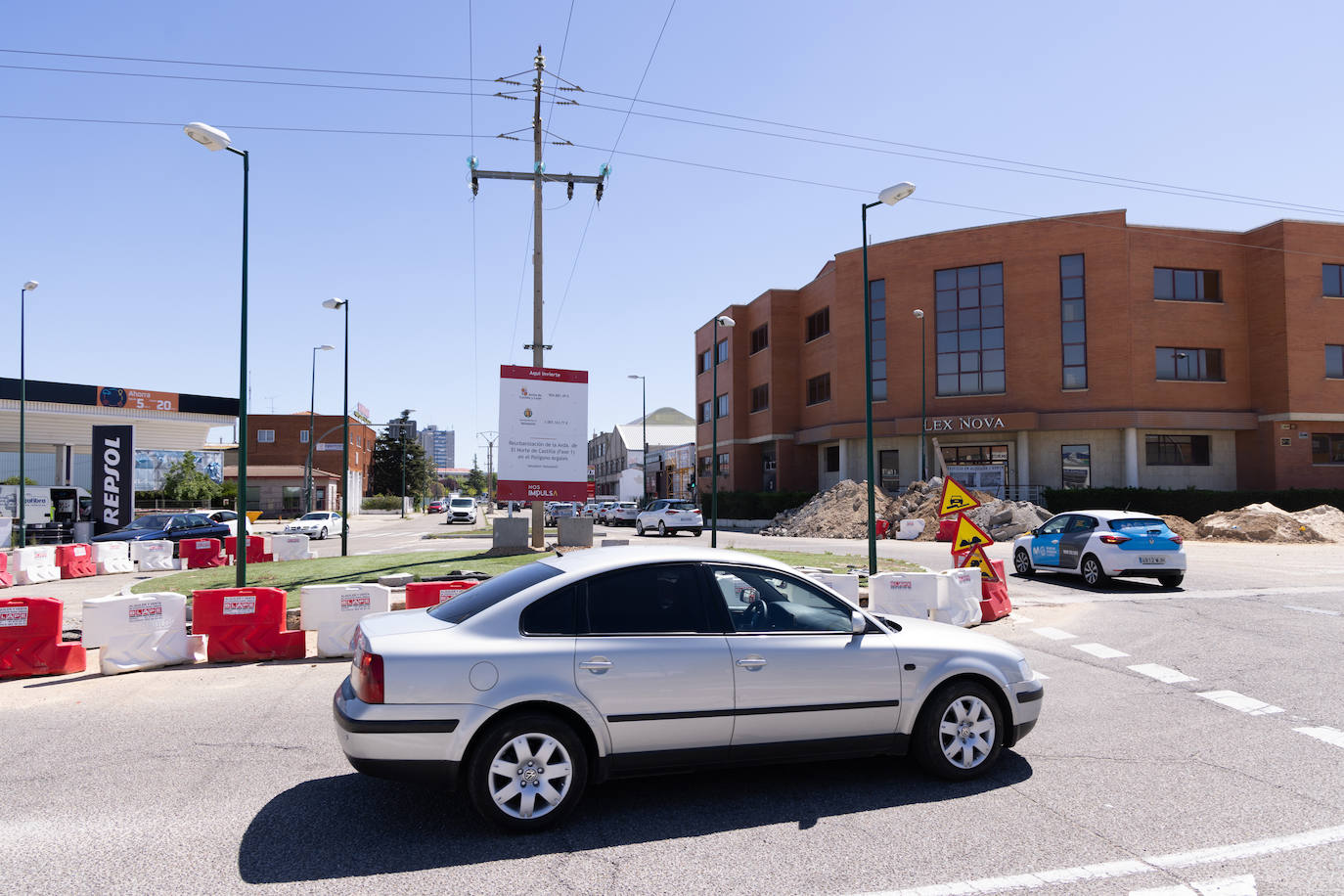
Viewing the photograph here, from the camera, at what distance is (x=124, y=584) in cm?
1744

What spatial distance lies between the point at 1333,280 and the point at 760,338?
100ft

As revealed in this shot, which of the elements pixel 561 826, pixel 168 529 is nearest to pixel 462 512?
pixel 168 529

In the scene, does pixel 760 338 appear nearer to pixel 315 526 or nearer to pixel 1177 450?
pixel 1177 450

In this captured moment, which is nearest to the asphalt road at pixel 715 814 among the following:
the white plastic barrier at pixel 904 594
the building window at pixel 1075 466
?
the white plastic barrier at pixel 904 594

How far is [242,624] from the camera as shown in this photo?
9.11 metres

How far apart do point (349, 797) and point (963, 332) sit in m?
42.4

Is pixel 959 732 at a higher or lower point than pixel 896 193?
lower

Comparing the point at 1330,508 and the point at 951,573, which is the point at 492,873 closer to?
the point at 951,573

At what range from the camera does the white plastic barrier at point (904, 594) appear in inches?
437

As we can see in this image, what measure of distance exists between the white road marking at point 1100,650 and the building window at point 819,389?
38.7 meters

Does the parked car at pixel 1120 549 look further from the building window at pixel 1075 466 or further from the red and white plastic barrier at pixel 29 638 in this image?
the building window at pixel 1075 466

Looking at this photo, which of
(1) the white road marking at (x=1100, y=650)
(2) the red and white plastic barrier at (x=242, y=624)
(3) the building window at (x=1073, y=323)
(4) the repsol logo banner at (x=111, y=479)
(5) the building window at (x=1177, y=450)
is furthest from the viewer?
(3) the building window at (x=1073, y=323)

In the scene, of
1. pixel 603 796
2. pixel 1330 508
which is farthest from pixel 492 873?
pixel 1330 508

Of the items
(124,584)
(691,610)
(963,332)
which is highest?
(963,332)
